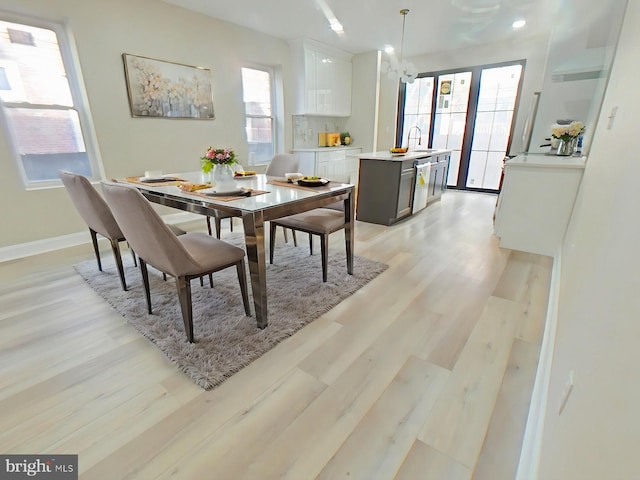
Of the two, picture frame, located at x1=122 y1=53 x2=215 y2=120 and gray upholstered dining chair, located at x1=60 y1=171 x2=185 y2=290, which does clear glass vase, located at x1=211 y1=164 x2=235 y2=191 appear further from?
picture frame, located at x1=122 y1=53 x2=215 y2=120

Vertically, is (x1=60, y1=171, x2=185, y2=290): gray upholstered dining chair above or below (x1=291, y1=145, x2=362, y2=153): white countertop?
below

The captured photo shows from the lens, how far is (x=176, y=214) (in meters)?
4.20

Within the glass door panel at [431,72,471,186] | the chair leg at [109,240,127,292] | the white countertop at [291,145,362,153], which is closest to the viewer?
the chair leg at [109,240,127,292]

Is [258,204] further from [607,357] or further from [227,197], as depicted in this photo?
[607,357]

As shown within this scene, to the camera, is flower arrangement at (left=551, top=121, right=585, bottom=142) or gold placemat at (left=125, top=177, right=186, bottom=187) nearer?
gold placemat at (left=125, top=177, right=186, bottom=187)

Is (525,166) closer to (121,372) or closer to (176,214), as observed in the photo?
(121,372)

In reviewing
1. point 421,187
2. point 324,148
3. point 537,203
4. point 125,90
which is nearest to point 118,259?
point 125,90

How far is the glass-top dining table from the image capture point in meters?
1.71

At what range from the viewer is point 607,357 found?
0.66 metres

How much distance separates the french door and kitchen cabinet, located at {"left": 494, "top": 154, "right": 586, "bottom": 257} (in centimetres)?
316

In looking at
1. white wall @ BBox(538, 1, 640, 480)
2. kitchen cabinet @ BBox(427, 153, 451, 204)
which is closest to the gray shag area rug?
white wall @ BBox(538, 1, 640, 480)

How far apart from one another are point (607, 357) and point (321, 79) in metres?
5.84

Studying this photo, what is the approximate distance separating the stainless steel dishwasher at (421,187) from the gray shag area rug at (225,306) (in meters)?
1.83

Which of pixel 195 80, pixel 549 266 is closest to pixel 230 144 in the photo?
pixel 195 80
